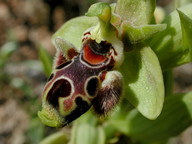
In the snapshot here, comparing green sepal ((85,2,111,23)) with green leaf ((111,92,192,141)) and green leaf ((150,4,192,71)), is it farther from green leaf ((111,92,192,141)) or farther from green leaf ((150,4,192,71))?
green leaf ((111,92,192,141))

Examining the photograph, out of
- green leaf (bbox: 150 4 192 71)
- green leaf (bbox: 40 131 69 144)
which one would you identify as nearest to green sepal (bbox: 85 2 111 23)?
green leaf (bbox: 150 4 192 71)

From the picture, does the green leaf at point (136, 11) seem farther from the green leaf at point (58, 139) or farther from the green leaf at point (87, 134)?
the green leaf at point (58, 139)

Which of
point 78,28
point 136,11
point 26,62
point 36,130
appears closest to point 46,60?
point 78,28

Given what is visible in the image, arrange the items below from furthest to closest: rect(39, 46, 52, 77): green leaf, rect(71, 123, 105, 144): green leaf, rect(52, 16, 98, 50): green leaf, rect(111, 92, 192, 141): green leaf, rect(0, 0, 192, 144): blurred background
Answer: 1. rect(0, 0, 192, 144): blurred background
2. rect(39, 46, 52, 77): green leaf
3. rect(71, 123, 105, 144): green leaf
4. rect(111, 92, 192, 141): green leaf
5. rect(52, 16, 98, 50): green leaf

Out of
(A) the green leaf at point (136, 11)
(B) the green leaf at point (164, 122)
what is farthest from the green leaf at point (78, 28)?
(B) the green leaf at point (164, 122)

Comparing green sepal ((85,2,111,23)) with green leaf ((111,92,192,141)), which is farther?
green leaf ((111,92,192,141))

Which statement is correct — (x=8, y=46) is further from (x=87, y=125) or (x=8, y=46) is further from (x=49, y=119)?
(x=49, y=119)

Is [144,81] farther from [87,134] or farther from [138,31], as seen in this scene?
[87,134]
